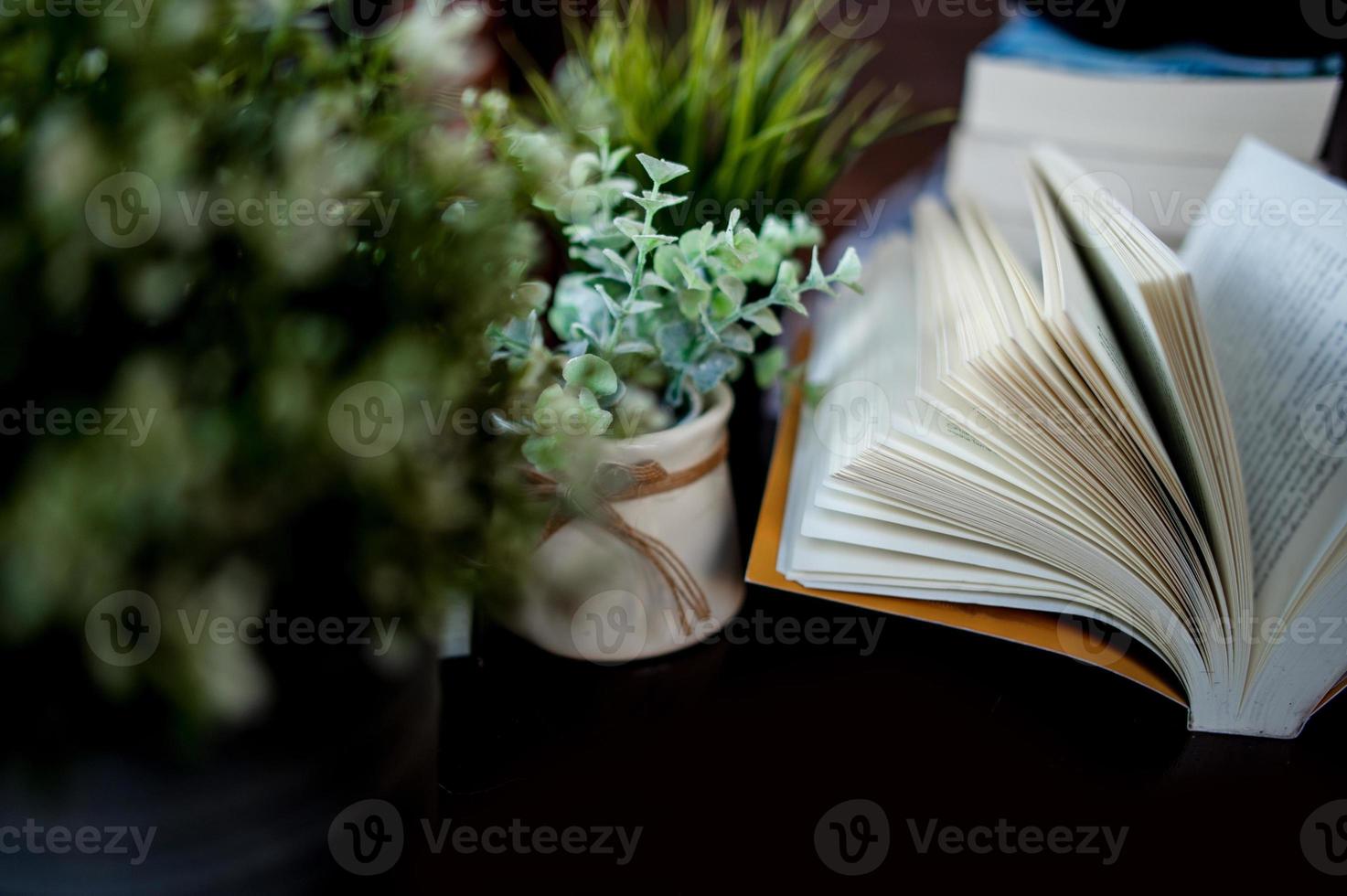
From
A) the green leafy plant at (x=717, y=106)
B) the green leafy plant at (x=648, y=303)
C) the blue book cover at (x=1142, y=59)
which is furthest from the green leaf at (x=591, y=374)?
the blue book cover at (x=1142, y=59)

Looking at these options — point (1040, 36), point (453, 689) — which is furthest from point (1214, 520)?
point (1040, 36)

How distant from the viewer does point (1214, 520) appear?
51cm

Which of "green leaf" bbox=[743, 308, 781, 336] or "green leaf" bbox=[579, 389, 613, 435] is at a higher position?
"green leaf" bbox=[743, 308, 781, 336]

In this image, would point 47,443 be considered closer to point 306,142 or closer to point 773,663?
point 306,142

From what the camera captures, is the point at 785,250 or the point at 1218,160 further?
the point at 1218,160

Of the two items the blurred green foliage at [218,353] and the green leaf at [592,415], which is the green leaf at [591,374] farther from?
the blurred green foliage at [218,353]

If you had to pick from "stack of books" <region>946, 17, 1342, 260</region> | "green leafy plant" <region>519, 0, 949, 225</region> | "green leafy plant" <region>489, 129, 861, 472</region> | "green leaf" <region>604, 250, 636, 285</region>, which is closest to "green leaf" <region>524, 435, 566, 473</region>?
"green leafy plant" <region>489, 129, 861, 472</region>

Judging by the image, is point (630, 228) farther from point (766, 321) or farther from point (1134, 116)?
point (1134, 116)

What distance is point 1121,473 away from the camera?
0.51m

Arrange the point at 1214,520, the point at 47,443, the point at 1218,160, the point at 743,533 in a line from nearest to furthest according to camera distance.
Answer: the point at 47,443 < the point at 1214,520 < the point at 743,533 < the point at 1218,160

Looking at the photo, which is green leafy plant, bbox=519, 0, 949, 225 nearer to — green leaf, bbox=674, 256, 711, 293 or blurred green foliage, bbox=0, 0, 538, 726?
green leaf, bbox=674, 256, 711, 293

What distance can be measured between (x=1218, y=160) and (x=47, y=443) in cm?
104

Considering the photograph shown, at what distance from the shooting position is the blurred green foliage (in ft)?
0.76

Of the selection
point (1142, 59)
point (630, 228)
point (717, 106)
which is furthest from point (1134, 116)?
point (630, 228)
